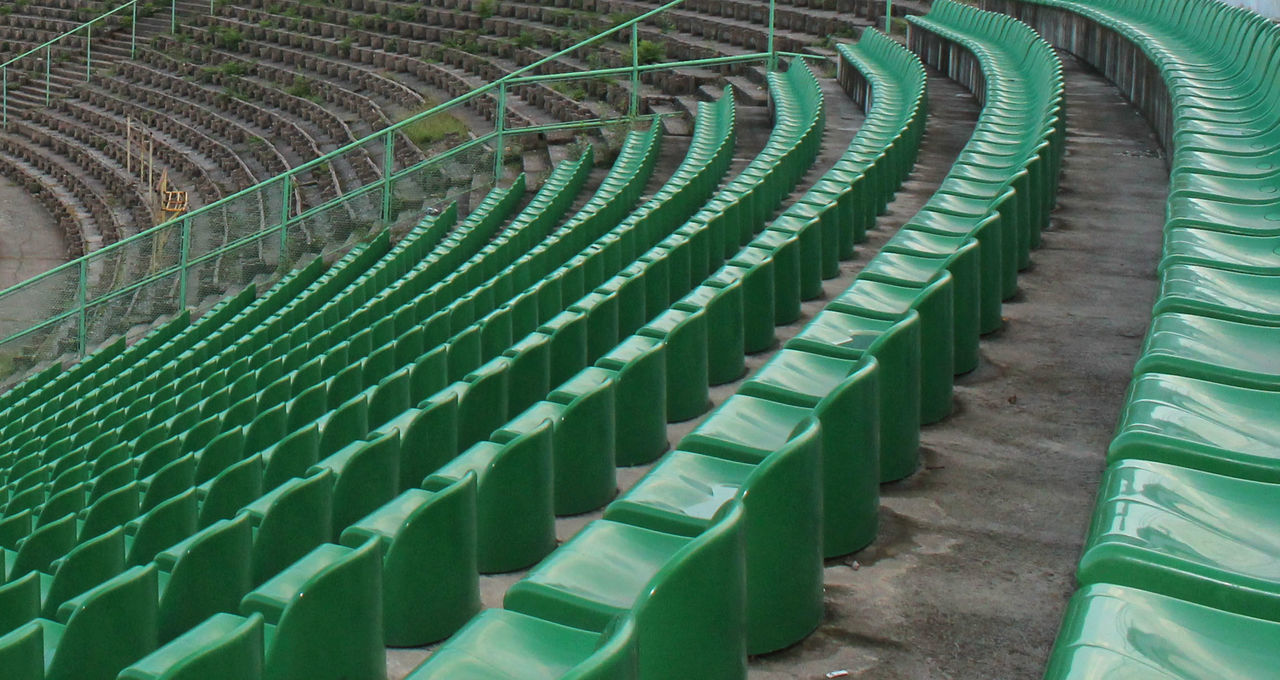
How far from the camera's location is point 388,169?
682 cm

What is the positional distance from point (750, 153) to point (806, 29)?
3.10 m

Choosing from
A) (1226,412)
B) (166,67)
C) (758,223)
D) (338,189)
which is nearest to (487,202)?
(338,189)

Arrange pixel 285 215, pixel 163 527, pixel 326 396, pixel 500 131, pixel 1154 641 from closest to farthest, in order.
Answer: pixel 1154 641, pixel 163 527, pixel 326 396, pixel 285 215, pixel 500 131

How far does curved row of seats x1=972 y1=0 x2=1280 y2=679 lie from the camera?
0.83 meters

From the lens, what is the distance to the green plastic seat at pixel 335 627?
4.53ft

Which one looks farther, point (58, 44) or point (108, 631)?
point (58, 44)

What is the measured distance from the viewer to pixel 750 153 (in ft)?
21.2

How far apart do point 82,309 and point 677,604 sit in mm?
5841

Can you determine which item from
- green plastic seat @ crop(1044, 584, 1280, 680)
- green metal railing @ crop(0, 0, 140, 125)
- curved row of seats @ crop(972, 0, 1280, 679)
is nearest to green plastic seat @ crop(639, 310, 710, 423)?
curved row of seats @ crop(972, 0, 1280, 679)

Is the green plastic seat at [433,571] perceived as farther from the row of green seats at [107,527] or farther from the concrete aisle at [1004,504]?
the row of green seats at [107,527]

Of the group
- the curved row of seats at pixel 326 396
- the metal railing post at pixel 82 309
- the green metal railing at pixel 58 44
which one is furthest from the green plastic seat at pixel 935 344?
the green metal railing at pixel 58 44

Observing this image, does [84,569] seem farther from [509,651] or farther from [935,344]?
[935,344]

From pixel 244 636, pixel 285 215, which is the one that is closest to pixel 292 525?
pixel 244 636

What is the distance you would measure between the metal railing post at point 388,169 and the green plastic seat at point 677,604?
18.5ft
